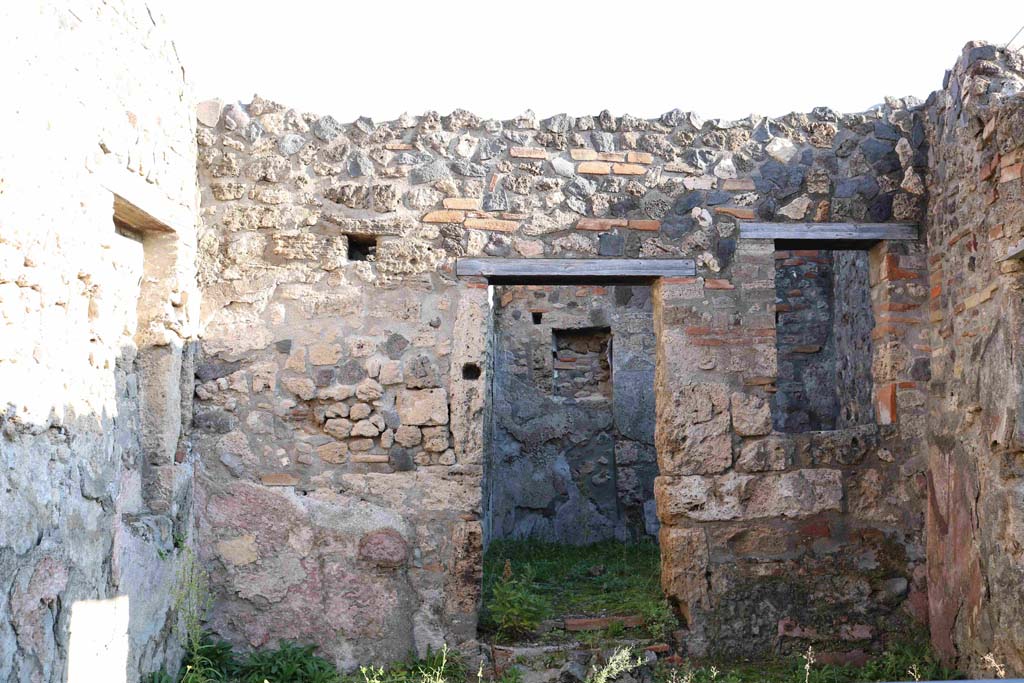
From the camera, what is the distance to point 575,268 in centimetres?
479

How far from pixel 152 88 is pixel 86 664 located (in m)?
2.51

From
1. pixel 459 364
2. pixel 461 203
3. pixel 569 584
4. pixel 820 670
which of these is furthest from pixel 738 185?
pixel 569 584

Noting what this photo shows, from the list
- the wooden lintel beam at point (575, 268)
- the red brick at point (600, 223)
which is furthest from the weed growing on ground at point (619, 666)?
the red brick at point (600, 223)

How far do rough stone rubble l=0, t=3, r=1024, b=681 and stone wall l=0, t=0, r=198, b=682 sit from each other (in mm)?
34

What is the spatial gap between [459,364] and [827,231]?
206cm

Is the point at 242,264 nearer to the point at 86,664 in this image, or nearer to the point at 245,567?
the point at 245,567

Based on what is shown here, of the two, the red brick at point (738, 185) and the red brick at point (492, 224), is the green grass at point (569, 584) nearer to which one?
the red brick at point (492, 224)

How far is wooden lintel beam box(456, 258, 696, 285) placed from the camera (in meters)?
4.77

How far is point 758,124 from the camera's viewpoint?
496 cm

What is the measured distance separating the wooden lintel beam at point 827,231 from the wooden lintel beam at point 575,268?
390mm

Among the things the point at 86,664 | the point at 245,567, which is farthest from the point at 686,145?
the point at 86,664

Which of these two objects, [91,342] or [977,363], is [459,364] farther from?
[977,363]

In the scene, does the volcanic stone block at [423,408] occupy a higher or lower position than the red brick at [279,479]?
higher

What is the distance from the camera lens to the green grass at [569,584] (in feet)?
15.5
